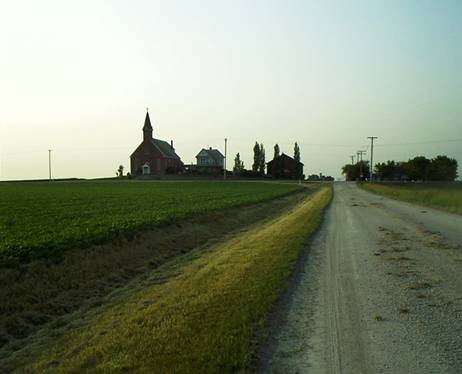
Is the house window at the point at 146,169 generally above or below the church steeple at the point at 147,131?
below

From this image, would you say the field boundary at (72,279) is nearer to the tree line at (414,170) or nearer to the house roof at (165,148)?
the house roof at (165,148)

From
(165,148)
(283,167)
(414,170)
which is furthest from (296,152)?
(165,148)

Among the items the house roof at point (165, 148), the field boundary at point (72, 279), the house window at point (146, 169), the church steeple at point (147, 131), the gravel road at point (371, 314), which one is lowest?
the field boundary at point (72, 279)

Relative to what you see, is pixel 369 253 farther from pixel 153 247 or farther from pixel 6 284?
pixel 6 284

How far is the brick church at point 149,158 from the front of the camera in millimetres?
120500

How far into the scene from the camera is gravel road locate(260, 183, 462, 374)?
560 centimetres

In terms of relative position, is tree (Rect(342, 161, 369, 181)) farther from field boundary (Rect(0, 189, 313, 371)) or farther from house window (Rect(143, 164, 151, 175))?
field boundary (Rect(0, 189, 313, 371))

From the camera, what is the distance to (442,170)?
153 meters

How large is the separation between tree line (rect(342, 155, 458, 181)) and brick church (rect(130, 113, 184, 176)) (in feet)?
208

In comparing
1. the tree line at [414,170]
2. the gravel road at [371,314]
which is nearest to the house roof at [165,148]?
the tree line at [414,170]

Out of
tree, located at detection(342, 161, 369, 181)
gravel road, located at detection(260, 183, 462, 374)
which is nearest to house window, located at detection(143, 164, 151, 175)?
tree, located at detection(342, 161, 369, 181)

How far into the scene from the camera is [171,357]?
584 cm

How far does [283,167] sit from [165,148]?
4055 cm

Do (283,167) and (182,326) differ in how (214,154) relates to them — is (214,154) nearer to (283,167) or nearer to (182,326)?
(283,167)
